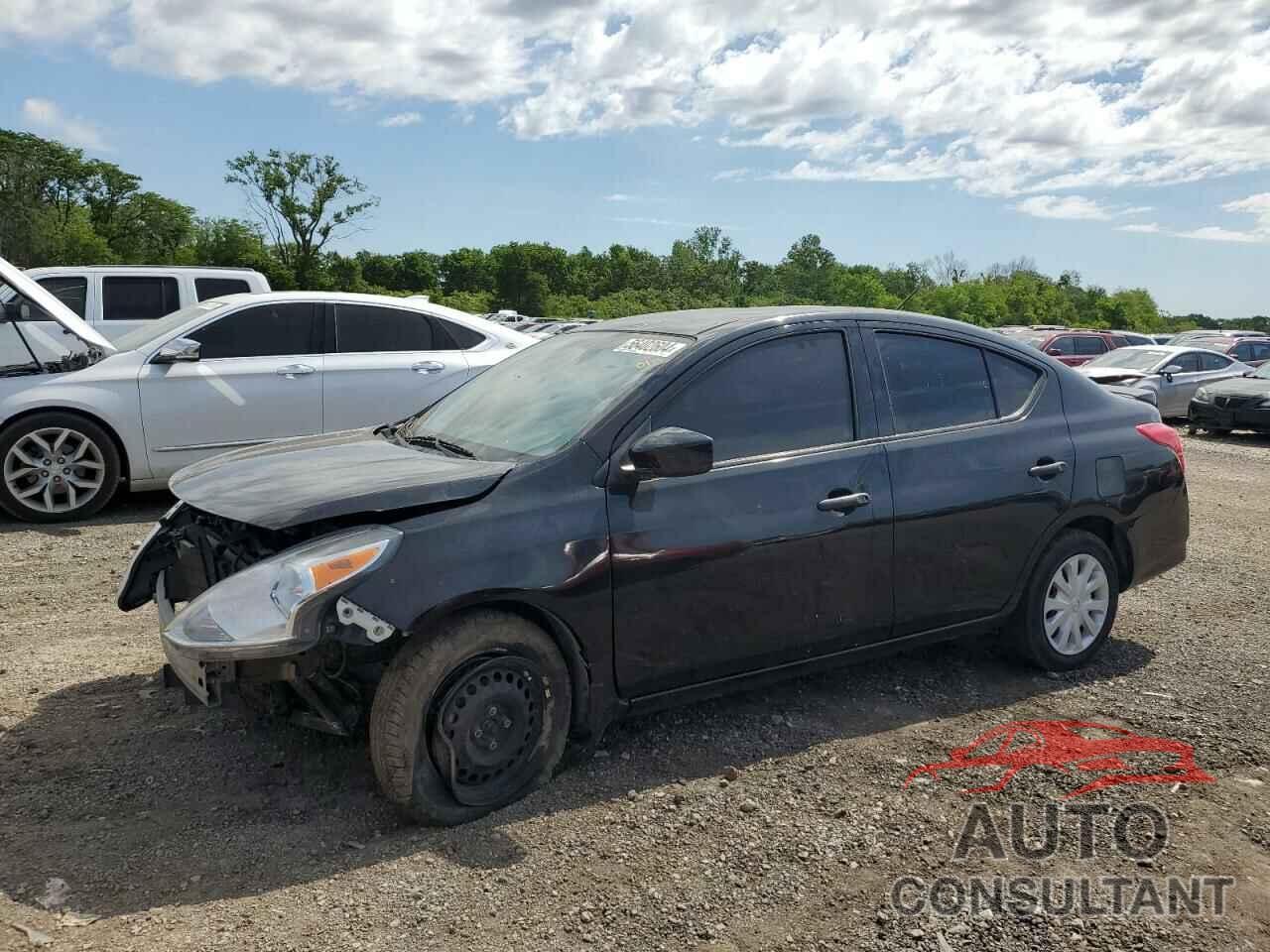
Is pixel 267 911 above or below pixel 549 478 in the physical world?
below

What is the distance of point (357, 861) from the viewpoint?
3.22 m

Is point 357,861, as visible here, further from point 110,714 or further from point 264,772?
point 110,714

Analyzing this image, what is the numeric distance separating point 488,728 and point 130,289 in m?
10.6

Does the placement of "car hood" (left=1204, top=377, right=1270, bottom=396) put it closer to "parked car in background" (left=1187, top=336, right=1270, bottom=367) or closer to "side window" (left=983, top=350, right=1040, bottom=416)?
"parked car in background" (left=1187, top=336, right=1270, bottom=367)

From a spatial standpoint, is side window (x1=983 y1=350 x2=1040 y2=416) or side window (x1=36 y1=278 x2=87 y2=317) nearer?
side window (x1=983 y1=350 x2=1040 y2=416)

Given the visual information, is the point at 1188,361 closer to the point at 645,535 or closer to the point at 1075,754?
the point at 1075,754

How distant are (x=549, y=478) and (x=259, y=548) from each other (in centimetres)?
98

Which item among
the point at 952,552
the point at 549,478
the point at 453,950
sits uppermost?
the point at 549,478

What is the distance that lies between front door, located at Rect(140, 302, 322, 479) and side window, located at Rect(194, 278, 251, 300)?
4.37m

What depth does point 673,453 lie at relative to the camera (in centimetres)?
356

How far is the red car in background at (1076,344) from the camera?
73.8 feet

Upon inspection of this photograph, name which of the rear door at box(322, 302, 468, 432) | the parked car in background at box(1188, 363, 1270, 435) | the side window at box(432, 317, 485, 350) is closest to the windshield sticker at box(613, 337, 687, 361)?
the rear door at box(322, 302, 468, 432)

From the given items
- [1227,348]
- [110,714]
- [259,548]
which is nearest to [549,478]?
[259,548]

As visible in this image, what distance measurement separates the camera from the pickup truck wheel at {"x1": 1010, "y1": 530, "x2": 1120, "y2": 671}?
4.77 m
